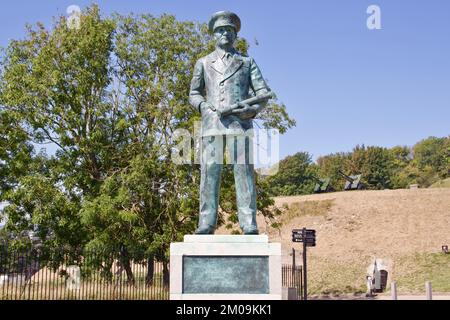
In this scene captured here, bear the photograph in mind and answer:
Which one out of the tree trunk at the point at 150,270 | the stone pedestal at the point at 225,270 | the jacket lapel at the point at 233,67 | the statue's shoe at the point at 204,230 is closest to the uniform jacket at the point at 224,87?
the jacket lapel at the point at 233,67

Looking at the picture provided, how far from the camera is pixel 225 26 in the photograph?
771 cm

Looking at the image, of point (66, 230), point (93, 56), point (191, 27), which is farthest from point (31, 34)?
point (66, 230)

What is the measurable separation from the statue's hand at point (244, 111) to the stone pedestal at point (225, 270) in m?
1.81

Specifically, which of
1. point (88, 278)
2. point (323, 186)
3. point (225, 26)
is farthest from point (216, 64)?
point (323, 186)

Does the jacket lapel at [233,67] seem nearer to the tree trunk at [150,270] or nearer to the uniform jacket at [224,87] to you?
the uniform jacket at [224,87]

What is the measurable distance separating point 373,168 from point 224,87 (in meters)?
67.8

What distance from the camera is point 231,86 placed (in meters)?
7.59

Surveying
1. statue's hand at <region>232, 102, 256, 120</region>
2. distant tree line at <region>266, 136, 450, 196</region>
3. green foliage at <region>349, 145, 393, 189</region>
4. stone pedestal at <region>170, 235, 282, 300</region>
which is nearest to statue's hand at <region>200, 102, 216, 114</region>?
statue's hand at <region>232, 102, 256, 120</region>

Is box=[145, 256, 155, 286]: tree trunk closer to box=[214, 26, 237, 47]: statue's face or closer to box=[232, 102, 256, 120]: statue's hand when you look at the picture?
box=[232, 102, 256, 120]: statue's hand

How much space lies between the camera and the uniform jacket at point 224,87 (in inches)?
294

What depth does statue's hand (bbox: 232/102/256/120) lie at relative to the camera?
7.36 meters

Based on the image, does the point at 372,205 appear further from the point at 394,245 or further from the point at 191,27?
the point at 191,27

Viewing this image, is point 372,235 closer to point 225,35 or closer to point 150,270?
point 150,270
